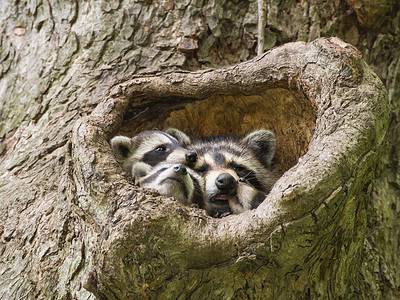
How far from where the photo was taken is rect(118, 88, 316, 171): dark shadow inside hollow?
4.52 metres

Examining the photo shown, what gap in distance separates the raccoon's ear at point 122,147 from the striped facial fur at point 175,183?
34cm

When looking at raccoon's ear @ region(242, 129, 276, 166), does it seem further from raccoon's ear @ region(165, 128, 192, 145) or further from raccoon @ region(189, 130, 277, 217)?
raccoon's ear @ region(165, 128, 192, 145)

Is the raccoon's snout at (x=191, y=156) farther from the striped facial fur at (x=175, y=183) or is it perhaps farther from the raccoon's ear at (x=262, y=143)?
the raccoon's ear at (x=262, y=143)

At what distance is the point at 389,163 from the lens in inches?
190

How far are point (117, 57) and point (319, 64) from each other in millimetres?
1377

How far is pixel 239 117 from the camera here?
5078mm

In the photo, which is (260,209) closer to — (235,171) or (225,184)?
(225,184)

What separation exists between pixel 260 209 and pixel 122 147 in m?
1.54

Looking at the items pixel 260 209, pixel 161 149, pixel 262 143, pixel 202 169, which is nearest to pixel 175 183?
pixel 260 209

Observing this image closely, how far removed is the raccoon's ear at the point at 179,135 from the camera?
4820mm

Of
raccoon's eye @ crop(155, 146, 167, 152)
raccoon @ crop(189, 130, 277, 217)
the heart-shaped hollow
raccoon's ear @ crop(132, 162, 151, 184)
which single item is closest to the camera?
the heart-shaped hollow

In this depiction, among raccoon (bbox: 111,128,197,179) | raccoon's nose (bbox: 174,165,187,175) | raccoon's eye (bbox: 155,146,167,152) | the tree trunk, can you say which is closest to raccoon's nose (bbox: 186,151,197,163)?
raccoon (bbox: 111,128,197,179)

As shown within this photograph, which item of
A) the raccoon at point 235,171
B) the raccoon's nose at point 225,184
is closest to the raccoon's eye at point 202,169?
the raccoon at point 235,171

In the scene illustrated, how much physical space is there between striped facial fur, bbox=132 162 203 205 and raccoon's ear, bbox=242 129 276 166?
81 cm
